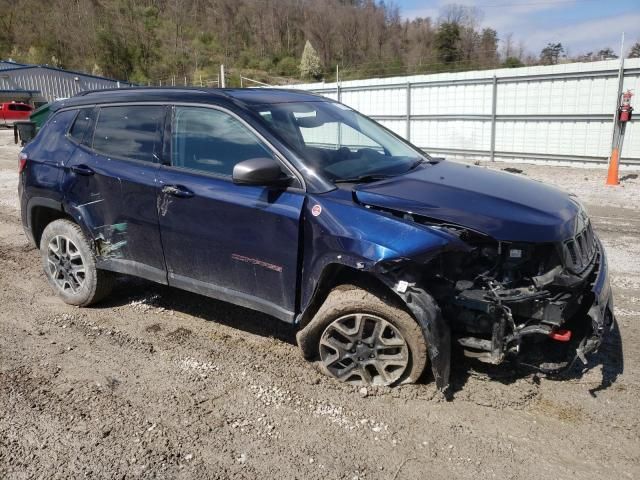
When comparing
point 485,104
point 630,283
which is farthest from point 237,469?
point 485,104

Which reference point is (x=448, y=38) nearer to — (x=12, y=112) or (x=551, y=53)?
(x=551, y=53)

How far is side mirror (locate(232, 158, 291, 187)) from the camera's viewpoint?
3.20 metres

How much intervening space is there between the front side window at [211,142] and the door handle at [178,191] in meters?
0.18

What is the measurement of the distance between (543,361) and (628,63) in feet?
37.7

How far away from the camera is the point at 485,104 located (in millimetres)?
14734

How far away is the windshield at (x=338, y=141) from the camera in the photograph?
139 inches

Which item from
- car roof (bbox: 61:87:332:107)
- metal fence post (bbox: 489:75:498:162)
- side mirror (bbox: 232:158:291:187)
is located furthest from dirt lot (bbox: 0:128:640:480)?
metal fence post (bbox: 489:75:498:162)

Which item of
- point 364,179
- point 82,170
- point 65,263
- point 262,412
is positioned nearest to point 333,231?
point 364,179

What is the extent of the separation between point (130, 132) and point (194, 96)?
697 millimetres

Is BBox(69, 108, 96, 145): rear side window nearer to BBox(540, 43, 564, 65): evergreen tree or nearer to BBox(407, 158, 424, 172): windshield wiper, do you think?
BBox(407, 158, 424, 172): windshield wiper

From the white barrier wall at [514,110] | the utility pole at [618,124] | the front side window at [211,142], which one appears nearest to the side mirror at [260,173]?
the front side window at [211,142]

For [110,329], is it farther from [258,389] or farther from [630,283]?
[630,283]

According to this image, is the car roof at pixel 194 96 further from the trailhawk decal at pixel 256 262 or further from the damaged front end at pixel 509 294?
the damaged front end at pixel 509 294

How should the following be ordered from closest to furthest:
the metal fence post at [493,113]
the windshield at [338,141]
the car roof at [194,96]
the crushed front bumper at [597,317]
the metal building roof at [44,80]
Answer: the crushed front bumper at [597,317] → the windshield at [338,141] → the car roof at [194,96] → the metal fence post at [493,113] → the metal building roof at [44,80]
